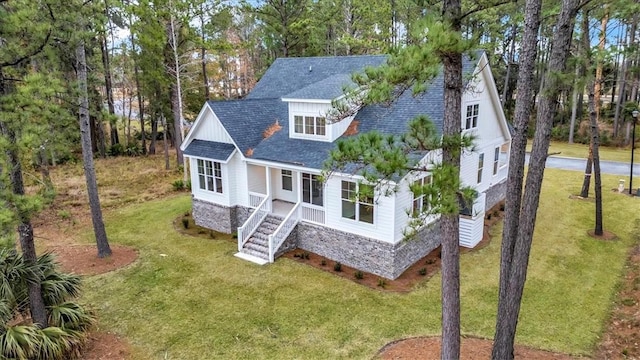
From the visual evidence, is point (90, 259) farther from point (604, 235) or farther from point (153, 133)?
point (153, 133)

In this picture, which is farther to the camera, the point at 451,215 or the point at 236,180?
the point at 236,180

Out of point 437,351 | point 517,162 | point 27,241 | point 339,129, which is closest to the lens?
point 517,162

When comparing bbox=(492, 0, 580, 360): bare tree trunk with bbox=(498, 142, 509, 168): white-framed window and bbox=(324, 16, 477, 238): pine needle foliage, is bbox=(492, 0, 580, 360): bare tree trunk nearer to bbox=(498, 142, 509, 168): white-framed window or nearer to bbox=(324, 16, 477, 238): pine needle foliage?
bbox=(324, 16, 477, 238): pine needle foliage

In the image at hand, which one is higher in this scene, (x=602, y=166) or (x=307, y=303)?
(x=602, y=166)

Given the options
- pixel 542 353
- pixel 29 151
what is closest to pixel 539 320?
pixel 542 353

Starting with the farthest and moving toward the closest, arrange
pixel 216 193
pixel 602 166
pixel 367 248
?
pixel 602 166 → pixel 216 193 → pixel 367 248

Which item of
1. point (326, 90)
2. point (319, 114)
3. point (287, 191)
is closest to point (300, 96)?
point (326, 90)
